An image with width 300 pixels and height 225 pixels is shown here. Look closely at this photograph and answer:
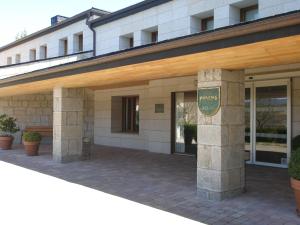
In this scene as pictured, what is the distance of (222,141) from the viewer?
6.25 m

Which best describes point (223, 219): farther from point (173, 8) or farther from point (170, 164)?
point (173, 8)

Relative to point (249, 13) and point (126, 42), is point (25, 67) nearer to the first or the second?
point (126, 42)

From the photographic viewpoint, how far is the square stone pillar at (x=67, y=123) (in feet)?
35.3

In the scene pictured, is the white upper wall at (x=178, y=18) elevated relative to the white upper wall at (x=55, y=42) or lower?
lower

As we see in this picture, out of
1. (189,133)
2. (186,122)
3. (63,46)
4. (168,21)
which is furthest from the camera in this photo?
(63,46)

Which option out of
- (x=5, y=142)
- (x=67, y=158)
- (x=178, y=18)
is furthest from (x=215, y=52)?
(x=5, y=142)

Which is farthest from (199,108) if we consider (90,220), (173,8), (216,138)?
(173,8)

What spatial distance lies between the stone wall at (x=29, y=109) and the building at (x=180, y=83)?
50 mm

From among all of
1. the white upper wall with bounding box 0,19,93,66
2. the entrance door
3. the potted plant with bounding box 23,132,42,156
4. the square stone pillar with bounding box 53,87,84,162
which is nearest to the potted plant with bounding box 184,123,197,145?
the entrance door

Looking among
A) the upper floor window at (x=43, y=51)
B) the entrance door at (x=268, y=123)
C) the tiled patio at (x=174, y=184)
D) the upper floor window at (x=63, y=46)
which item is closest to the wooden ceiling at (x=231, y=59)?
the tiled patio at (x=174, y=184)

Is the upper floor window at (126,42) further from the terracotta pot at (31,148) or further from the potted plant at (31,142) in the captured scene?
the terracotta pot at (31,148)

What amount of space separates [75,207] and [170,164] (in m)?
4.95

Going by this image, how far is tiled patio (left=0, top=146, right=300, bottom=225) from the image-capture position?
18.1ft

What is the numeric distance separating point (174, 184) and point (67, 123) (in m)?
4.66
